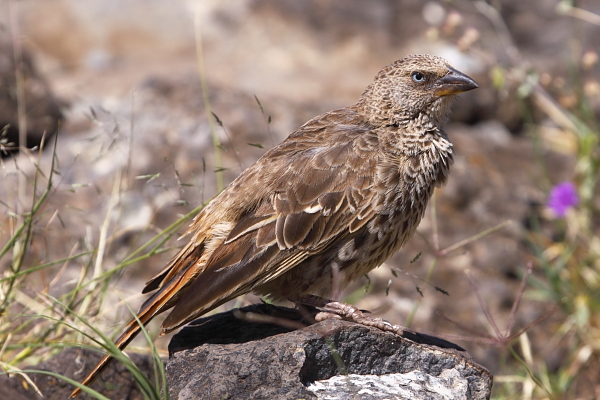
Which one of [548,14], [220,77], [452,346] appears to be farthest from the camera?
[548,14]

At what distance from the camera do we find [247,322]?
11.8 ft

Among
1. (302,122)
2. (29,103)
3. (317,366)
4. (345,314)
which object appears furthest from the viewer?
(29,103)

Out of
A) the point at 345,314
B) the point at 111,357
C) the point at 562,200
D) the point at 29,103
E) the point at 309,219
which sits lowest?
the point at 562,200

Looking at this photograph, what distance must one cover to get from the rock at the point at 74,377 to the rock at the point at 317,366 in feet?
→ 1.43

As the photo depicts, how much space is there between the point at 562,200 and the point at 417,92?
2.23 meters

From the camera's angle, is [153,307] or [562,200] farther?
[562,200]

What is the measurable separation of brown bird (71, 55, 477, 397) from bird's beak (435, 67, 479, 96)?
2 cm

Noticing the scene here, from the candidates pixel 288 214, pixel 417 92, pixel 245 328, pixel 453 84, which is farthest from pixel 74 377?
pixel 453 84

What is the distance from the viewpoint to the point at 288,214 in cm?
364

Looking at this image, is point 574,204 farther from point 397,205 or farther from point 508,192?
point 397,205

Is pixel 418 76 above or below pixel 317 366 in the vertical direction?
above

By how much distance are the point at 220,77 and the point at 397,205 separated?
6146mm

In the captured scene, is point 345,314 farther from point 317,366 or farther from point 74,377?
point 74,377

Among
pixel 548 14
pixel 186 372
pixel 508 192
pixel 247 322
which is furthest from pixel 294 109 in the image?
pixel 548 14
